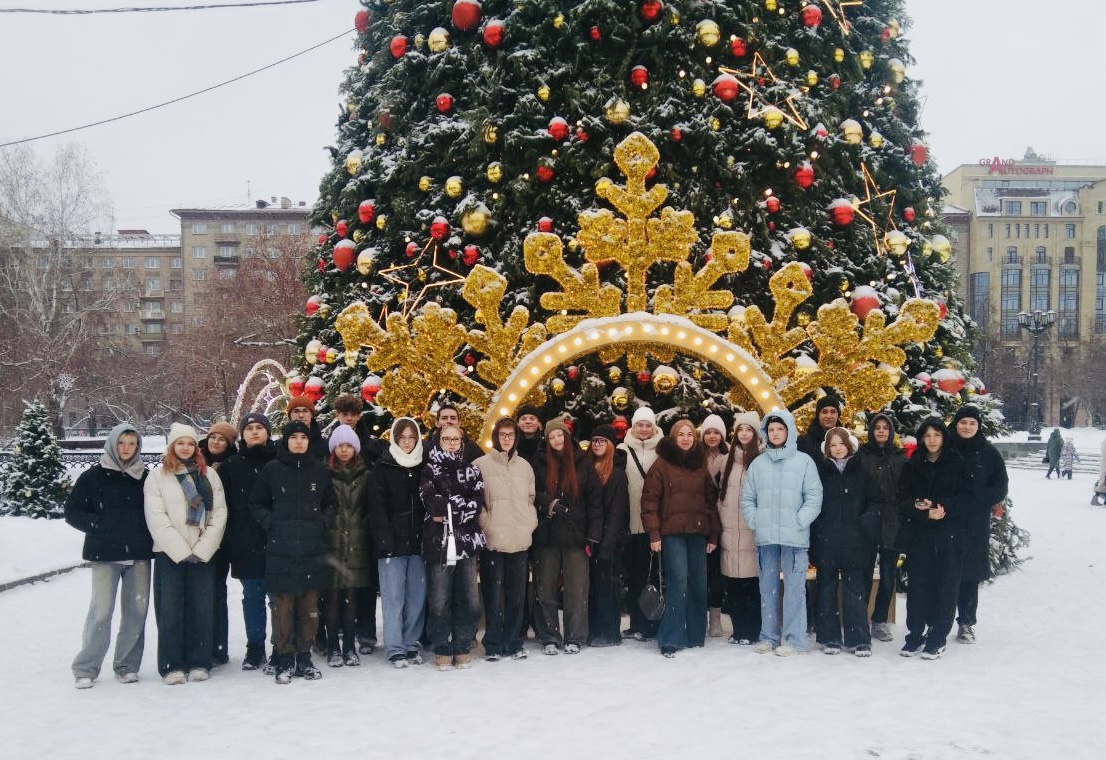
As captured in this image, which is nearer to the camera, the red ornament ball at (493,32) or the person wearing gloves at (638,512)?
the person wearing gloves at (638,512)

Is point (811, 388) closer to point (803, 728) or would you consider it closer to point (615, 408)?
point (615, 408)

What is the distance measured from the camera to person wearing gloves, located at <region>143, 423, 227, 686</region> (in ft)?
17.6

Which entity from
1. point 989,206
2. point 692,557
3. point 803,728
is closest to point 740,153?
point 692,557

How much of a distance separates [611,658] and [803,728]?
5.65ft

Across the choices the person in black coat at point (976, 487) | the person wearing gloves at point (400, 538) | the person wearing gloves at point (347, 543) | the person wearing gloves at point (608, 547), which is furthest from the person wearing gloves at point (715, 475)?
the person wearing gloves at point (347, 543)

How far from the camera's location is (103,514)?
5363 mm

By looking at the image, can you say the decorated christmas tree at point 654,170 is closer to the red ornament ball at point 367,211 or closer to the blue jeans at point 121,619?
the red ornament ball at point 367,211

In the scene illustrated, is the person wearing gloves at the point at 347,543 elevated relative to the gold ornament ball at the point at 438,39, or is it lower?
lower

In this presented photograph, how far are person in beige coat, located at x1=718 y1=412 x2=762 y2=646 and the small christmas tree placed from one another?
12.2 metres

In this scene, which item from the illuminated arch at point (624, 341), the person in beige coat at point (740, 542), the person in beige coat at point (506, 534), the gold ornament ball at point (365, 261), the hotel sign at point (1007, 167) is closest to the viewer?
the person in beige coat at point (506, 534)

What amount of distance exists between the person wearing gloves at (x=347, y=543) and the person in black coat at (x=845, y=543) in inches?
124

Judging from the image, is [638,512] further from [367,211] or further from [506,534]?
[367,211]

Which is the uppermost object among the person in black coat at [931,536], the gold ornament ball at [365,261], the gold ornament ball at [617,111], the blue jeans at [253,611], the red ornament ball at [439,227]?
the gold ornament ball at [617,111]

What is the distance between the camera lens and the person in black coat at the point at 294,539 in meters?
5.31
